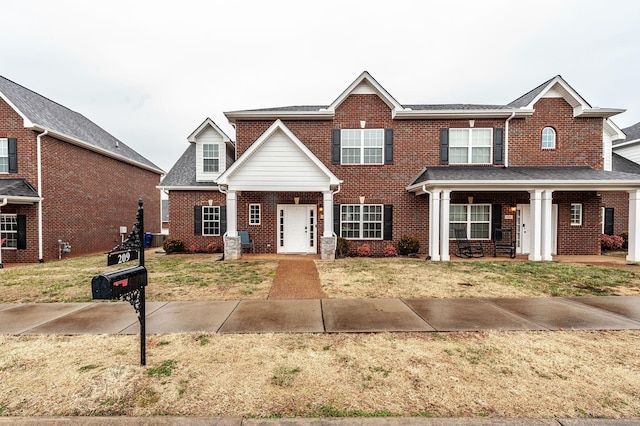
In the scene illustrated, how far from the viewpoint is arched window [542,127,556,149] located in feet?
43.0

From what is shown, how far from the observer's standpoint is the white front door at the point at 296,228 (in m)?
13.2

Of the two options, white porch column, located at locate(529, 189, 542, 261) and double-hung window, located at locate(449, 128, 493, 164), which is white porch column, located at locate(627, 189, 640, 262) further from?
double-hung window, located at locate(449, 128, 493, 164)

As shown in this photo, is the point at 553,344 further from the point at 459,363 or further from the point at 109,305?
the point at 109,305

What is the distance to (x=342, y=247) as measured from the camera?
12.1 metres

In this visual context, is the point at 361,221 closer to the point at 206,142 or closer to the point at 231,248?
the point at 231,248

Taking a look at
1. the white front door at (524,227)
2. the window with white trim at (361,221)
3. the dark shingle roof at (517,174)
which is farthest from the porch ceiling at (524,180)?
the window with white trim at (361,221)

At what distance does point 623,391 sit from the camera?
2896mm

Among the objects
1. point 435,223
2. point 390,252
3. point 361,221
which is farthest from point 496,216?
point 361,221

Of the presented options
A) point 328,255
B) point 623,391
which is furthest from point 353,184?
point 623,391

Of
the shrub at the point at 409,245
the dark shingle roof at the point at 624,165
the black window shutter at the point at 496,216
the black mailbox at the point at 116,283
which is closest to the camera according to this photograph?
the black mailbox at the point at 116,283

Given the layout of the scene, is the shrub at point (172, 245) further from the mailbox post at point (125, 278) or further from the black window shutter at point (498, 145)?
the black window shutter at point (498, 145)

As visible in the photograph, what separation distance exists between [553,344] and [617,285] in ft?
18.1

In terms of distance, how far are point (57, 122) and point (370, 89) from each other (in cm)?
1563

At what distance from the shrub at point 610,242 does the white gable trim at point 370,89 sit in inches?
506
